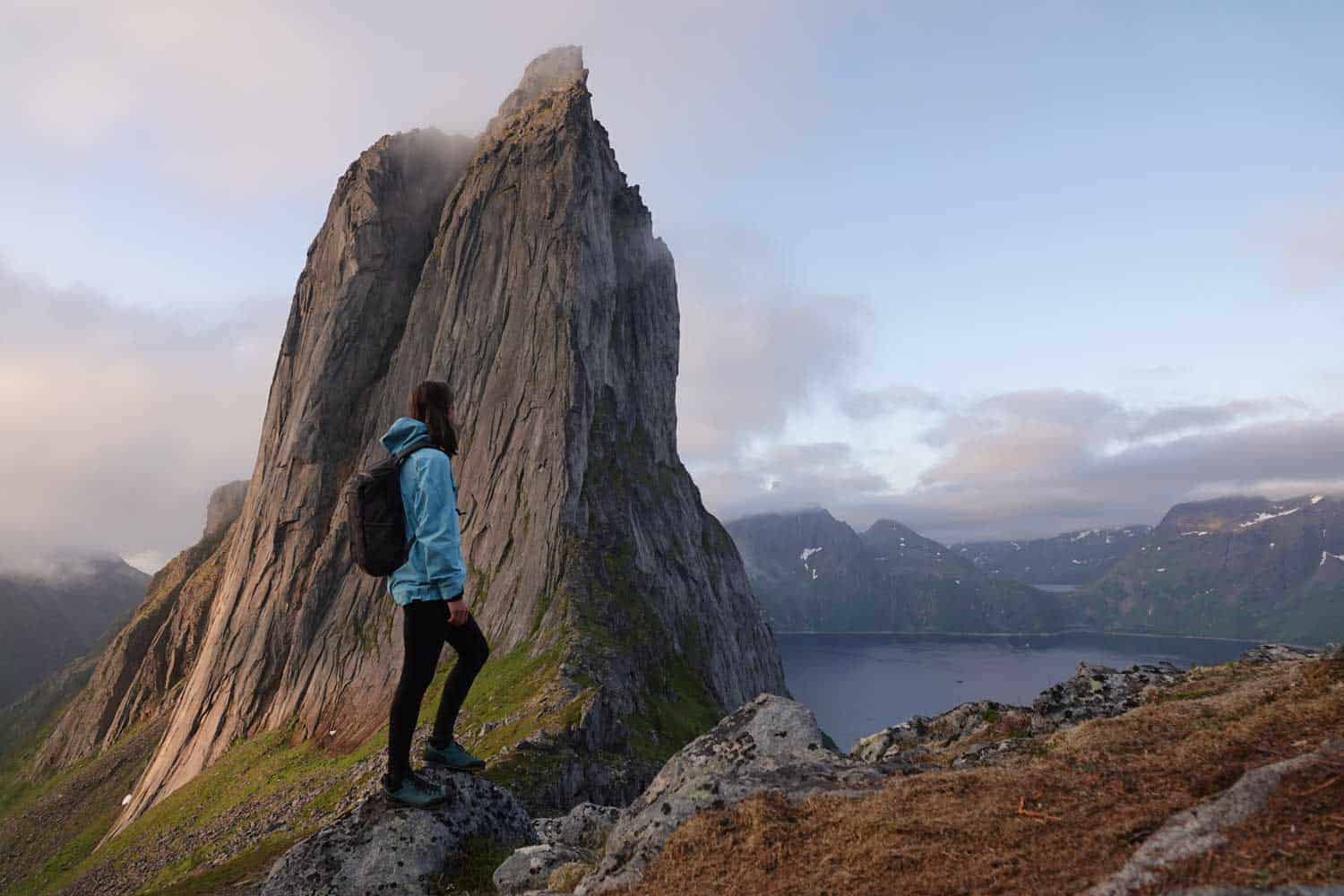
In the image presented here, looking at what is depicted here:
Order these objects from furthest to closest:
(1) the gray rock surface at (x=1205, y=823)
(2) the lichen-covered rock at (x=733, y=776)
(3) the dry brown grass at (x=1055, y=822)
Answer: (2) the lichen-covered rock at (x=733, y=776) → (3) the dry brown grass at (x=1055, y=822) → (1) the gray rock surface at (x=1205, y=823)

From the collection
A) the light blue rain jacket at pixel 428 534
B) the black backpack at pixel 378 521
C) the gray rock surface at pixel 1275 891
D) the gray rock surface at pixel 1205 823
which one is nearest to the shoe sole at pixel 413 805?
the light blue rain jacket at pixel 428 534

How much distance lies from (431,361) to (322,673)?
120 ft

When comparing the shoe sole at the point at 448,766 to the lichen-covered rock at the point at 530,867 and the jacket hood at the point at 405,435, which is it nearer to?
the lichen-covered rock at the point at 530,867

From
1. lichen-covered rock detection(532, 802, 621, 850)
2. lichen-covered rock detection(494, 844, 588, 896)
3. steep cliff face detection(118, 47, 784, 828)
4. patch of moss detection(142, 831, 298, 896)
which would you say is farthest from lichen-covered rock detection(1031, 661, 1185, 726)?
steep cliff face detection(118, 47, 784, 828)

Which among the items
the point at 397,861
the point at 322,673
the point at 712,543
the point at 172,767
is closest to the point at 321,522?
the point at 322,673

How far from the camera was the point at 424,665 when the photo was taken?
9992 millimetres

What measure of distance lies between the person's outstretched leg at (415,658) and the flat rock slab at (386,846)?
1619 millimetres

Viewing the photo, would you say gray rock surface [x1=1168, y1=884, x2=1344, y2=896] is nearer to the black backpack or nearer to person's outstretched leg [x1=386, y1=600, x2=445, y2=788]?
person's outstretched leg [x1=386, y1=600, x2=445, y2=788]

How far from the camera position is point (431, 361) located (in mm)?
87875

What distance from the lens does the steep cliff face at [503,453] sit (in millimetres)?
67188

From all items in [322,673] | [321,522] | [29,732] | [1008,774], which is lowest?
[29,732]

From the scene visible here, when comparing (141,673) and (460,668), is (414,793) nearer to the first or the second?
(460,668)

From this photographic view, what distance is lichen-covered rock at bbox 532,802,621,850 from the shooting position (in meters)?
12.8

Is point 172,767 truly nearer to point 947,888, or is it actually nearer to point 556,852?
point 556,852
